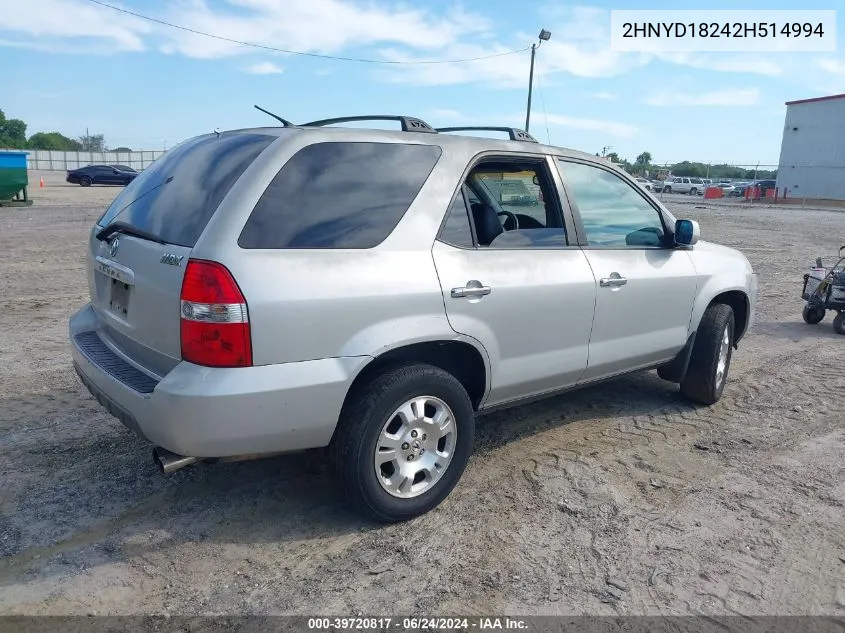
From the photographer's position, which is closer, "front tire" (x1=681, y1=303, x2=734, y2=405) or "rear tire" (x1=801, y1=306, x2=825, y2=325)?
"front tire" (x1=681, y1=303, x2=734, y2=405)

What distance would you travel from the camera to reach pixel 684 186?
174 ft

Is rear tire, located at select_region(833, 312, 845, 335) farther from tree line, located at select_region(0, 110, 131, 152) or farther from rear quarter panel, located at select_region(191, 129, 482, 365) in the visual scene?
tree line, located at select_region(0, 110, 131, 152)

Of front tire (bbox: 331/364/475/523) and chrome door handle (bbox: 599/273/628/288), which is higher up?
chrome door handle (bbox: 599/273/628/288)

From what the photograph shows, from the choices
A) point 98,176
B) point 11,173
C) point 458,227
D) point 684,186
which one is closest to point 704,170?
point 684,186

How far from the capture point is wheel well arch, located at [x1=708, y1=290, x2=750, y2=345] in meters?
5.32

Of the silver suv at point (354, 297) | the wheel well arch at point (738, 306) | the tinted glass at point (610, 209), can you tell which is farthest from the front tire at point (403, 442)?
the wheel well arch at point (738, 306)

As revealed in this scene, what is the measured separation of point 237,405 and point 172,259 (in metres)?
0.68

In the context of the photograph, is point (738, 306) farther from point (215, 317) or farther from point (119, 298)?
point (119, 298)

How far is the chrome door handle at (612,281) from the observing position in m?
4.07

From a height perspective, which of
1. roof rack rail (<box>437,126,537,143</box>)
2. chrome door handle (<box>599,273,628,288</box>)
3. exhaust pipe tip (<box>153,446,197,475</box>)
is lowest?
exhaust pipe tip (<box>153,446,197,475</box>)

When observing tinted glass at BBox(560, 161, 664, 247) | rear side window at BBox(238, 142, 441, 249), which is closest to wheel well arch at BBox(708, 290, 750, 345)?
tinted glass at BBox(560, 161, 664, 247)

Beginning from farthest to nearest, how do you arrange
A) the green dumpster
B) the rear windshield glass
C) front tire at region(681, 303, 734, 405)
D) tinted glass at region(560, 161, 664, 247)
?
the green dumpster, front tire at region(681, 303, 734, 405), tinted glass at region(560, 161, 664, 247), the rear windshield glass

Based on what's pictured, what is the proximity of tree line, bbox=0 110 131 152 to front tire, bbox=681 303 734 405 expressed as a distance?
8520 cm

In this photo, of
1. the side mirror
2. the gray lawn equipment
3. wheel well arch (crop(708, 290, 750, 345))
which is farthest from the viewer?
the gray lawn equipment
